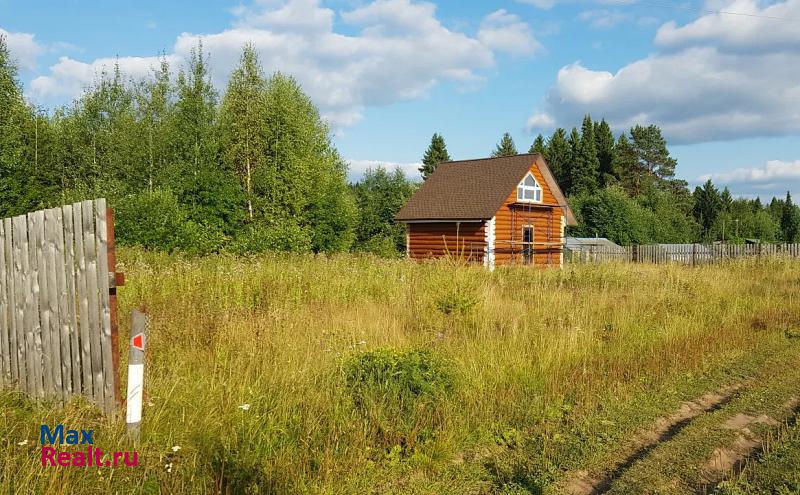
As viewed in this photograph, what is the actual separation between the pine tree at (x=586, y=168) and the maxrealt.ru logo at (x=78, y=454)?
6068cm

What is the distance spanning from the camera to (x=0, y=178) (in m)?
23.7

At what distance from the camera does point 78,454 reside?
132 inches

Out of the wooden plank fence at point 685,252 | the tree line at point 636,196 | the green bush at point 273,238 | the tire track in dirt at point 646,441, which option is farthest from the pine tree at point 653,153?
the tire track in dirt at point 646,441

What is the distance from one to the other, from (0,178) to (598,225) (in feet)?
Result: 141

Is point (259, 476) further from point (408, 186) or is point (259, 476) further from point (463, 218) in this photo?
point (408, 186)

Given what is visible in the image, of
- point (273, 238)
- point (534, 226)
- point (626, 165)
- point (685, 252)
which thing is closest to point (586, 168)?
point (626, 165)

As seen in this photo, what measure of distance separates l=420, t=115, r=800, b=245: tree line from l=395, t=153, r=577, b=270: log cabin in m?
21.6

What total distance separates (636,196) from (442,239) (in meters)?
46.1

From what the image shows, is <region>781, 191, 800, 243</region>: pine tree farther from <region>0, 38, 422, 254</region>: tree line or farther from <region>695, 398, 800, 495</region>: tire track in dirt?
<region>695, 398, 800, 495</region>: tire track in dirt

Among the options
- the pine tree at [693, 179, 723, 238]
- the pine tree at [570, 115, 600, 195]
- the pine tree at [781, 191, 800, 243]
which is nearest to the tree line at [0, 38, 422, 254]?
the pine tree at [570, 115, 600, 195]

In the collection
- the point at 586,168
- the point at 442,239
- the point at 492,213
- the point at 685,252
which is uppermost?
the point at 586,168

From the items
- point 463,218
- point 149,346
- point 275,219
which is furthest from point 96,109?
point 149,346

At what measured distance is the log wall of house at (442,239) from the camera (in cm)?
2375

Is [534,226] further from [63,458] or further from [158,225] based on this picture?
[63,458]
